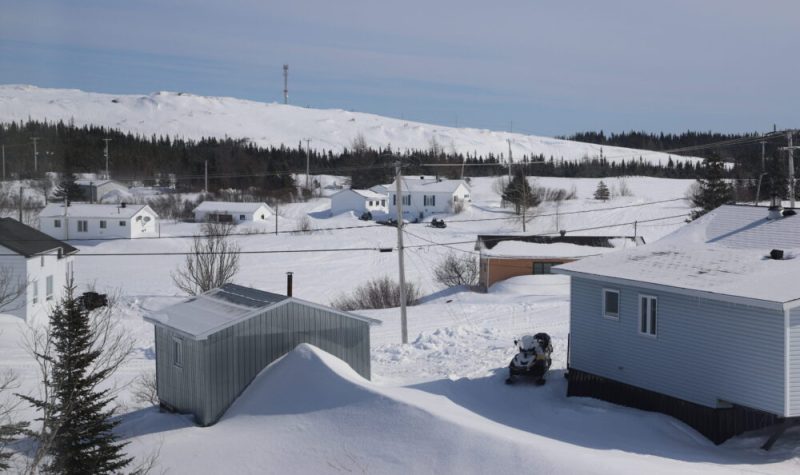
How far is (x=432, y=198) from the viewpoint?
3209 inches

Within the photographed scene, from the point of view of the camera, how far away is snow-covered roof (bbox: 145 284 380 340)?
711 inches

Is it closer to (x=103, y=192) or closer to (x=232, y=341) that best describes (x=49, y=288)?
(x=232, y=341)

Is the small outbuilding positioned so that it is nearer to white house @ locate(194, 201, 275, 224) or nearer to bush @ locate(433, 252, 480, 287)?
bush @ locate(433, 252, 480, 287)

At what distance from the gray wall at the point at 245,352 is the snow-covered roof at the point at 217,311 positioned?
0.15 metres

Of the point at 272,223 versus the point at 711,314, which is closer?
the point at 711,314

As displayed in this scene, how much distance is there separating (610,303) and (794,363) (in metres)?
4.67

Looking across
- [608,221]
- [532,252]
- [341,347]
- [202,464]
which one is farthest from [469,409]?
[608,221]

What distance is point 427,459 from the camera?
13578 mm

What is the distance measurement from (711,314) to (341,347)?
324 inches

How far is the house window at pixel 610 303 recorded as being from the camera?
18858 millimetres

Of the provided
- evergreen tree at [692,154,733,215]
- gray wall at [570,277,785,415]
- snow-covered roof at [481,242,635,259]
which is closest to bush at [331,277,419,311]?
snow-covered roof at [481,242,635,259]

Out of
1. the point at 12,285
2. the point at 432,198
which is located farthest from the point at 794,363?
the point at 432,198

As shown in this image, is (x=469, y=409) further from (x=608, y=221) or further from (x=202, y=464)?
(x=608, y=221)

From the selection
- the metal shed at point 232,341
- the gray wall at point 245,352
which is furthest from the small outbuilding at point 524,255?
the gray wall at point 245,352
